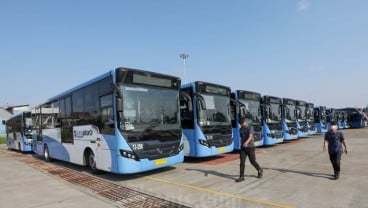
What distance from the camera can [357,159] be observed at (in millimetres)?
11352

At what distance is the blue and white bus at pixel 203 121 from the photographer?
11.5 metres

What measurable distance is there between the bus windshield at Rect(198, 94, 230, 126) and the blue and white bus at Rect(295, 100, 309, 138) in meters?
9.94

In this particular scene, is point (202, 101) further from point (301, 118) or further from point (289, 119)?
point (301, 118)

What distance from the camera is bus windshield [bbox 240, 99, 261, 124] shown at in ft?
49.3

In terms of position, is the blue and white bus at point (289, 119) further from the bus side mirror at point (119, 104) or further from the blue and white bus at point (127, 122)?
the bus side mirror at point (119, 104)

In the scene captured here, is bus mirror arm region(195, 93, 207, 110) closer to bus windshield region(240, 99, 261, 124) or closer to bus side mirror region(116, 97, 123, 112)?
bus windshield region(240, 99, 261, 124)

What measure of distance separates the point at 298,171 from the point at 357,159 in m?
3.71

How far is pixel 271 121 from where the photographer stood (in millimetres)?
17062

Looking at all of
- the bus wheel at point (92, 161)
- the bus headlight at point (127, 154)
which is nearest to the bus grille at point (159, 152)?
the bus headlight at point (127, 154)

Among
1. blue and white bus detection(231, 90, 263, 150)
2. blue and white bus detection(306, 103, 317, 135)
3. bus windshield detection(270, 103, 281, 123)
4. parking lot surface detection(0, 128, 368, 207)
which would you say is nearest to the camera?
parking lot surface detection(0, 128, 368, 207)

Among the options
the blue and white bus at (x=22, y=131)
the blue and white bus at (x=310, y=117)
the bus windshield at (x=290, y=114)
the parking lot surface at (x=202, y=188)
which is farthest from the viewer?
the blue and white bus at (x=310, y=117)

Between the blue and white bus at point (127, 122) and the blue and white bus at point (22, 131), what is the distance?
12505mm

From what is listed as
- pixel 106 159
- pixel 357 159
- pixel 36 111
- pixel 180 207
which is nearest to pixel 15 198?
pixel 106 159

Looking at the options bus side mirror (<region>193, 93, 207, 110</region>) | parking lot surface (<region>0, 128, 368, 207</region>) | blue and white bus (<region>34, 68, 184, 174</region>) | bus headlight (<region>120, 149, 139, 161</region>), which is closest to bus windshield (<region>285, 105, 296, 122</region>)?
parking lot surface (<region>0, 128, 368, 207</region>)
